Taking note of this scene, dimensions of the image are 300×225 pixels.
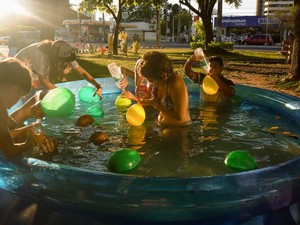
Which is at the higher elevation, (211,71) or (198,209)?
(211,71)

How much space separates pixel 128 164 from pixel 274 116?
298 cm

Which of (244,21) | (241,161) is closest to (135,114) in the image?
(241,161)

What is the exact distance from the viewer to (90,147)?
3.90 meters

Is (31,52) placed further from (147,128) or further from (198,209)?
(198,209)

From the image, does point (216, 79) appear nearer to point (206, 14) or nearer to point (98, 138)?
point (98, 138)

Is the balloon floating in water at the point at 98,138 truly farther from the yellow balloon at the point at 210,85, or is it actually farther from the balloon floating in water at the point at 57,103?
the yellow balloon at the point at 210,85

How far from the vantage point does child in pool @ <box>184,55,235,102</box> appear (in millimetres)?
5305

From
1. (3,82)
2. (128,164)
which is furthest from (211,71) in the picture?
(3,82)

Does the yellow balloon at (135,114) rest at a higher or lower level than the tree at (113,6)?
lower

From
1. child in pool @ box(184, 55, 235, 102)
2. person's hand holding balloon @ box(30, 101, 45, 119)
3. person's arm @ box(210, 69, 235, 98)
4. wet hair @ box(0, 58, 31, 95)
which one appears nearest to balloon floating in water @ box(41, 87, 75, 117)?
person's hand holding balloon @ box(30, 101, 45, 119)

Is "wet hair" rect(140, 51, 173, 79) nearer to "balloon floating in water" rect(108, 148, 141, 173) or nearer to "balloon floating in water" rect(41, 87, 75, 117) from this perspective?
"balloon floating in water" rect(108, 148, 141, 173)

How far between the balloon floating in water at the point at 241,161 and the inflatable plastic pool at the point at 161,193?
58 centimetres

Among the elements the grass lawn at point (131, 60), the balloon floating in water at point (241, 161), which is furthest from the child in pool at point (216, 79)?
the grass lawn at point (131, 60)

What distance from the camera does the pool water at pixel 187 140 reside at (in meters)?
3.38
